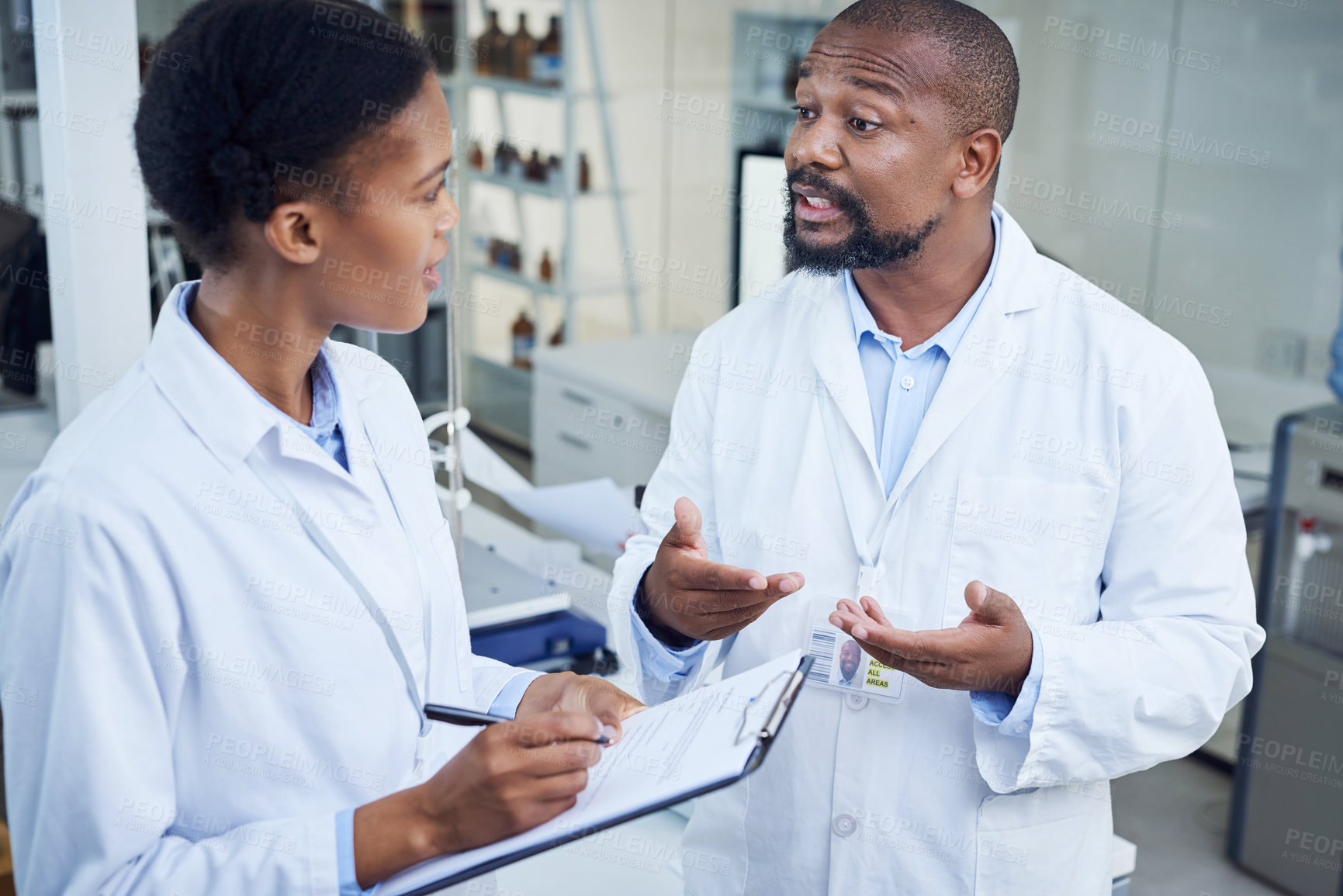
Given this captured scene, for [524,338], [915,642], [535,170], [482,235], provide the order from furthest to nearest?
[482,235] < [524,338] < [535,170] < [915,642]

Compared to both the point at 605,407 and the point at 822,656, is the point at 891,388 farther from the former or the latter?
the point at 605,407

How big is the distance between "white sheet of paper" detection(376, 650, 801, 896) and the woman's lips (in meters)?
0.57

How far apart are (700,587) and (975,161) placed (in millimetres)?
639

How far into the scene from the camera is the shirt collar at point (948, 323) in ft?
4.71

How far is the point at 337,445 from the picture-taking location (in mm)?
1120

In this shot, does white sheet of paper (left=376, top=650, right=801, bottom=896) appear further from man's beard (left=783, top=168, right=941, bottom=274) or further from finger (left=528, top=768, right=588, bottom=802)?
man's beard (left=783, top=168, right=941, bottom=274)

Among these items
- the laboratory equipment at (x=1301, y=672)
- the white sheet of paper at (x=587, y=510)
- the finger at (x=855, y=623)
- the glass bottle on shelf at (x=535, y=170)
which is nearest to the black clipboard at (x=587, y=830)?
the finger at (x=855, y=623)

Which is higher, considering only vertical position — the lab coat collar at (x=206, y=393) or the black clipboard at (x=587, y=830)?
the lab coat collar at (x=206, y=393)

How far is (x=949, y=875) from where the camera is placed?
1.34 m

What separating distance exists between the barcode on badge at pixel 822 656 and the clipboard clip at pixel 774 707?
27 cm

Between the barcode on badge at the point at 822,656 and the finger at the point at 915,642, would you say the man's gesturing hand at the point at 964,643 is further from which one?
the barcode on badge at the point at 822,656

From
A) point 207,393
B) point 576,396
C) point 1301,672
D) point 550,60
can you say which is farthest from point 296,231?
point 550,60

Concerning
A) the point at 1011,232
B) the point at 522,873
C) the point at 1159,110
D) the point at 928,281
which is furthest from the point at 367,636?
the point at 1159,110

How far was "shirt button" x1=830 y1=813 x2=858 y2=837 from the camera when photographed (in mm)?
1358
